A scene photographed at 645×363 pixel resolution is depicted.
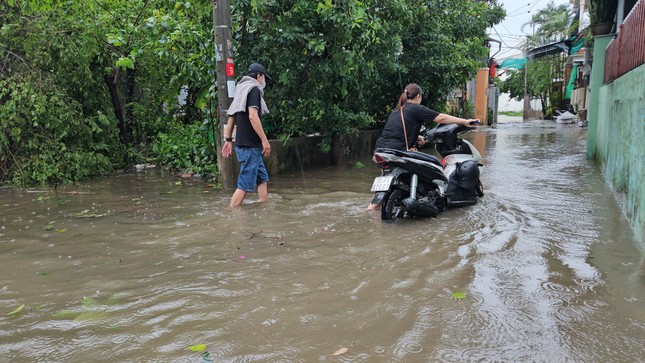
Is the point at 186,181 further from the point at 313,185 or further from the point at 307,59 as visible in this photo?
the point at 307,59

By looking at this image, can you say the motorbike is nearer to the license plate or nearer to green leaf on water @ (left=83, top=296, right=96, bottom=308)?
the license plate

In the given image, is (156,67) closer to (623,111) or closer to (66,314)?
(66,314)

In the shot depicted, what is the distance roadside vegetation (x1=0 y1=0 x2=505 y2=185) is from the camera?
7727 mm

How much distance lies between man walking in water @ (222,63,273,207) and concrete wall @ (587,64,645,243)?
3924 mm

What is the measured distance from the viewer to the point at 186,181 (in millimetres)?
8398

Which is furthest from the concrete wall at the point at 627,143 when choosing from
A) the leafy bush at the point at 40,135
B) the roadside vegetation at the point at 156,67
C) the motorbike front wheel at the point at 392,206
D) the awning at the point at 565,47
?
the awning at the point at 565,47

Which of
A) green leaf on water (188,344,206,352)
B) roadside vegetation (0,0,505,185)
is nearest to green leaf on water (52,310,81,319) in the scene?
green leaf on water (188,344,206,352)

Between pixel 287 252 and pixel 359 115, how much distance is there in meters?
5.83

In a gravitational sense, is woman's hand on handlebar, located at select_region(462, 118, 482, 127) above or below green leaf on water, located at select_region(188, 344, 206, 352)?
above

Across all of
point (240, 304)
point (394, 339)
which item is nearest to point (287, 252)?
point (240, 304)

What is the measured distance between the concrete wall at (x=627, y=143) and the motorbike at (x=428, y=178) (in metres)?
1.60

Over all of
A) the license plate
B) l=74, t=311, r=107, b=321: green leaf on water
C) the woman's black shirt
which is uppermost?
the woman's black shirt

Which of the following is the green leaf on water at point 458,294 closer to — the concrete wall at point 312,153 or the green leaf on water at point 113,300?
the green leaf on water at point 113,300

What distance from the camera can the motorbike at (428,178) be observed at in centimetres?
538
